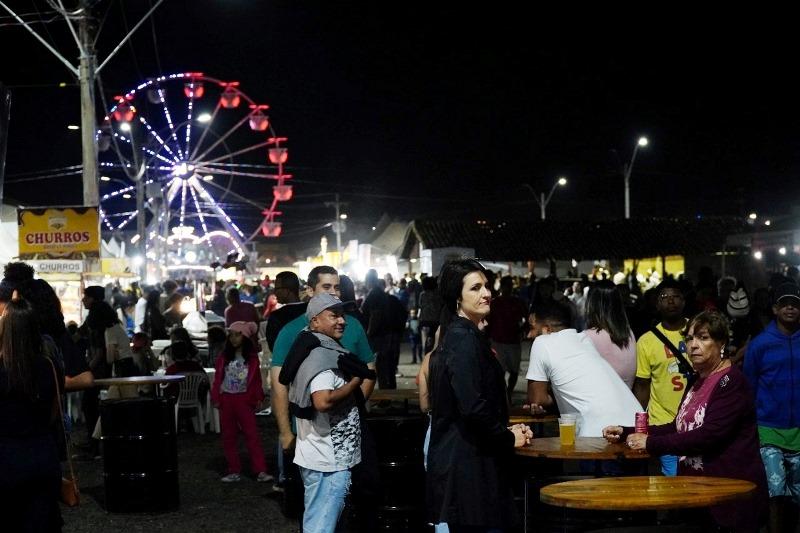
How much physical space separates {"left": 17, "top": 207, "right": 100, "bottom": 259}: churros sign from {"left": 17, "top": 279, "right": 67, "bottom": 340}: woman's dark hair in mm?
10465

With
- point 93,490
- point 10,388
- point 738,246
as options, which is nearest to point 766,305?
point 93,490

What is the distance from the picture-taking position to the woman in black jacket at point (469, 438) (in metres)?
4.97

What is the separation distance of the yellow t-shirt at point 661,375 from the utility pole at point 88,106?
12.9 meters

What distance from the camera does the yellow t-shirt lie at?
7.84 m

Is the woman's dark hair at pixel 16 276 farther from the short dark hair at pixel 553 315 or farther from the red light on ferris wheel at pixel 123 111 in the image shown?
the red light on ferris wheel at pixel 123 111

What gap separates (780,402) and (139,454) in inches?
193

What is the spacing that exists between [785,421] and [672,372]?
2.45 ft

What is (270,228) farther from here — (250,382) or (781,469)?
(781,469)

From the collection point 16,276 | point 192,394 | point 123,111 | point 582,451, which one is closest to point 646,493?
point 582,451

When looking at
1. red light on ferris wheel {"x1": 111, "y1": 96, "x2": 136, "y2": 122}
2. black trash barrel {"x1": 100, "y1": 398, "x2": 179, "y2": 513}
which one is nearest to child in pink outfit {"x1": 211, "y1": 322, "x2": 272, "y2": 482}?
black trash barrel {"x1": 100, "y1": 398, "x2": 179, "y2": 513}

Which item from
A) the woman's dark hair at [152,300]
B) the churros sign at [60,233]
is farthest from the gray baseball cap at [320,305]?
the woman's dark hair at [152,300]

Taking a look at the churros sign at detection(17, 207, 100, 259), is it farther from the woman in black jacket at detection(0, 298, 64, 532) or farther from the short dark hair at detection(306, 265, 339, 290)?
the woman in black jacket at detection(0, 298, 64, 532)

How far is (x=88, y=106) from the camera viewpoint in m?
19.2

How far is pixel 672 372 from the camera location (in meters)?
7.86
